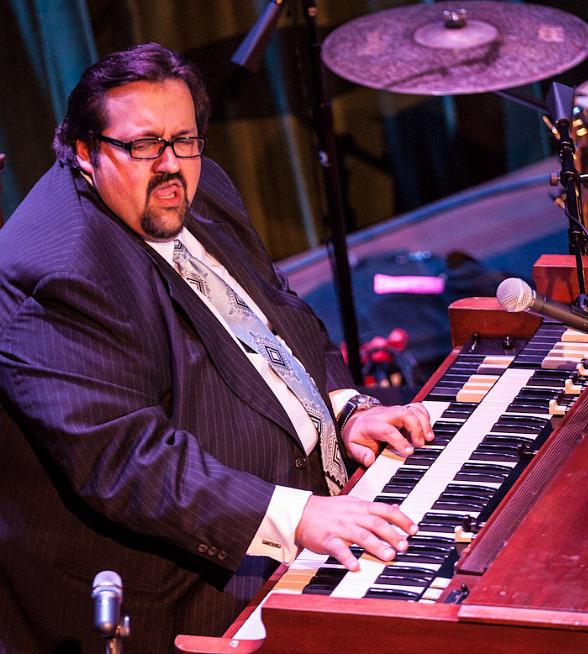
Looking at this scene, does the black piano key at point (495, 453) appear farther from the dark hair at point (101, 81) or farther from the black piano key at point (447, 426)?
the dark hair at point (101, 81)

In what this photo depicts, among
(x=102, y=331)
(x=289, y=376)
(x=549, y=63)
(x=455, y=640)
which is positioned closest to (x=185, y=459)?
(x=102, y=331)

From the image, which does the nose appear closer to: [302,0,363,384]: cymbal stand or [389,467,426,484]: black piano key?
[389,467,426,484]: black piano key

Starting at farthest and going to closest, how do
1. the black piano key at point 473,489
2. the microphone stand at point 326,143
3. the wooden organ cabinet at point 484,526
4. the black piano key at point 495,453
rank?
1. the microphone stand at point 326,143
2. the black piano key at point 495,453
3. the black piano key at point 473,489
4. the wooden organ cabinet at point 484,526

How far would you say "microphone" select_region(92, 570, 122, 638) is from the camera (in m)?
1.82

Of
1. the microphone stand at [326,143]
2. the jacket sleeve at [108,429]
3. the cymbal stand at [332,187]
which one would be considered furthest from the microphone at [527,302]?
the cymbal stand at [332,187]

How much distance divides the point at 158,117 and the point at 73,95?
8.2 inches

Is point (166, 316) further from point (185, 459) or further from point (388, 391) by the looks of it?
point (388, 391)

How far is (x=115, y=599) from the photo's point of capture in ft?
6.11

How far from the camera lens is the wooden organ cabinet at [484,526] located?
2.00 m

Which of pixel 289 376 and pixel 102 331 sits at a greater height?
pixel 102 331

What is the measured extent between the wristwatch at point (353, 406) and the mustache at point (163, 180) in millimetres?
706

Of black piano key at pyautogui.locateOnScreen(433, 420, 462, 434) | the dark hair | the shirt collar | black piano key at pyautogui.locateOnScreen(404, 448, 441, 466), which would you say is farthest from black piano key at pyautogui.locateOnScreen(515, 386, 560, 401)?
the dark hair

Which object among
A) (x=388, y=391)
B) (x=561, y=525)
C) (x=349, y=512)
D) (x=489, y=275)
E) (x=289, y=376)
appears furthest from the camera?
(x=489, y=275)

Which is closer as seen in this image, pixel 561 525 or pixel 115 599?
pixel 115 599
